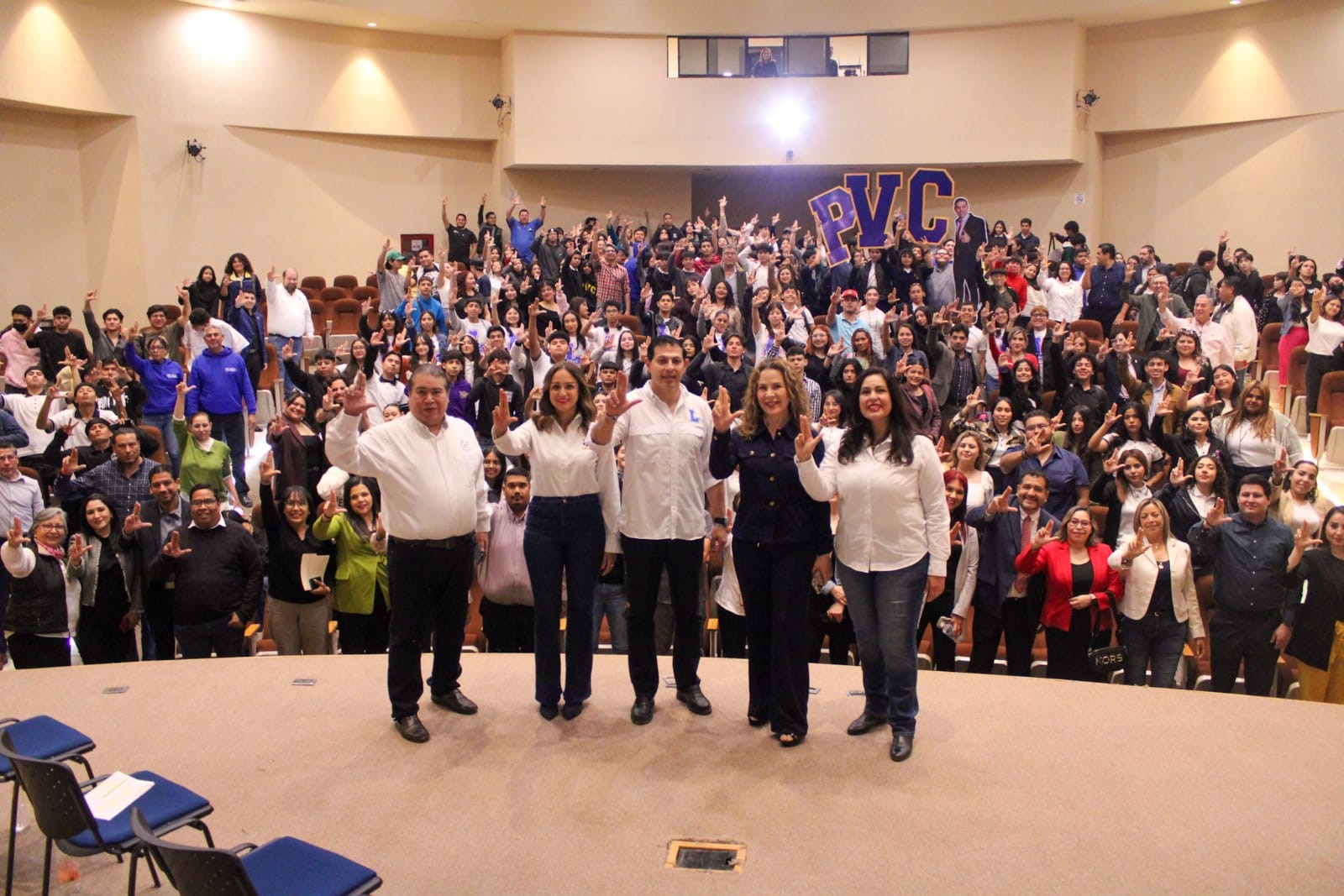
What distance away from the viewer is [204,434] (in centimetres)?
722

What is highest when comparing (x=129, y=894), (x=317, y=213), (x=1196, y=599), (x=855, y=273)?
(x=317, y=213)

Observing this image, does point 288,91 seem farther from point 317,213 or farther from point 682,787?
point 682,787

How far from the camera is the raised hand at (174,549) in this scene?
522 cm

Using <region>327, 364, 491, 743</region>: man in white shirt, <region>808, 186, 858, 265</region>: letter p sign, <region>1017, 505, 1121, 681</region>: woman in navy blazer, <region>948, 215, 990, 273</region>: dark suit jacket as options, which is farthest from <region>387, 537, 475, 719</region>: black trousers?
<region>948, 215, 990, 273</region>: dark suit jacket

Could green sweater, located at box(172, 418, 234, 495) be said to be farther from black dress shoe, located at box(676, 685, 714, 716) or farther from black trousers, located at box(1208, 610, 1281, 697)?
black trousers, located at box(1208, 610, 1281, 697)

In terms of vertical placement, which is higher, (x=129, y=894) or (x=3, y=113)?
(x=3, y=113)

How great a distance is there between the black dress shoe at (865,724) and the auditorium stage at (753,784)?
41 mm

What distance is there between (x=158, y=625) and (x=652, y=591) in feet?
9.18

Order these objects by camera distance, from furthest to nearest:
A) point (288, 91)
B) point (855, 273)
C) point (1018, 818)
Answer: point (288, 91) < point (855, 273) < point (1018, 818)

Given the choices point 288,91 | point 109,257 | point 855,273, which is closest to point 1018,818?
point 855,273

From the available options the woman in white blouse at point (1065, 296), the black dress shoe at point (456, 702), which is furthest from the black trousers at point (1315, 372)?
the black dress shoe at point (456, 702)

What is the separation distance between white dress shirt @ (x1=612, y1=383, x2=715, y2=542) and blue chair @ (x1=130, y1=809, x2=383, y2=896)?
158 centimetres

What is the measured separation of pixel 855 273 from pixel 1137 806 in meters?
7.89

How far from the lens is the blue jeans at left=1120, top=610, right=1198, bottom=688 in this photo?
16.5ft
